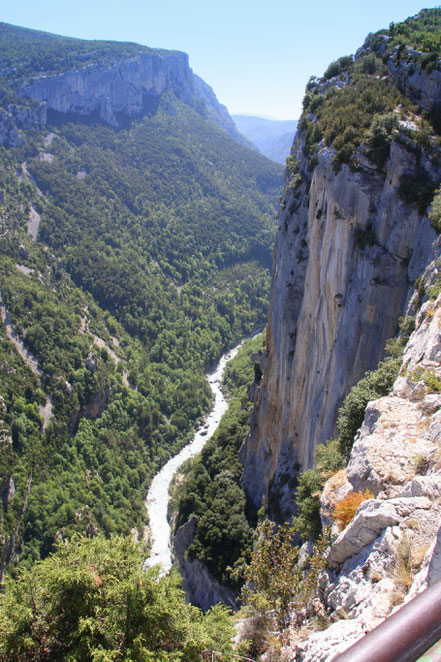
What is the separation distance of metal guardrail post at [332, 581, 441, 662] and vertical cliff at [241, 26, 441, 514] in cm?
1678

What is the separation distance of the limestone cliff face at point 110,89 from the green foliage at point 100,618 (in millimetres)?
154805

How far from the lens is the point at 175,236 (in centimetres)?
11594

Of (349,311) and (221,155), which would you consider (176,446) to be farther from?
(221,155)

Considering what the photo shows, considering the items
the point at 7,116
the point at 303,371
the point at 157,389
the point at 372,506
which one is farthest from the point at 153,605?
the point at 7,116

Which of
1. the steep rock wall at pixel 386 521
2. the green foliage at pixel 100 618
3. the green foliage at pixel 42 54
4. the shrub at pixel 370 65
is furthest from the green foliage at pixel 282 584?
the green foliage at pixel 42 54

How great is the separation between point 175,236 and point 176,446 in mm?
65425

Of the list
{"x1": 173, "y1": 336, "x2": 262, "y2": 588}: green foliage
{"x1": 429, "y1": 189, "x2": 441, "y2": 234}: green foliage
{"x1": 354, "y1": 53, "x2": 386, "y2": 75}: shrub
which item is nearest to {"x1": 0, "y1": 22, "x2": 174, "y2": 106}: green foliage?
{"x1": 173, "y1": 336, "x2": 262, "y2": 588}: green foliage

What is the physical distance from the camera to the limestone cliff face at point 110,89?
138 m

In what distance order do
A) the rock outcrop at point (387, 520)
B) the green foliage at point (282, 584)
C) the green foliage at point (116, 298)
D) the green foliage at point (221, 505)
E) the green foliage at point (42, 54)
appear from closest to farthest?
the rock outcrop at point (387, 520)
the green foliage at point (282, 584)
the green foliage at point (221, 505)
the green foliage at point (116, 298)
the green foliage at point (42, 54)

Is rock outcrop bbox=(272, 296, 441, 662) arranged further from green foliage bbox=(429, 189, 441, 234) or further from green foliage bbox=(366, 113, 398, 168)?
green foliage bbox=(366, 113, 398, 168)

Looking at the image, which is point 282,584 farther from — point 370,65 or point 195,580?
point 370,65

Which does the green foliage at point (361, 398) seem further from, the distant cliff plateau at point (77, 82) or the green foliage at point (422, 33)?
the distant cliff plateau at point (77, 82)

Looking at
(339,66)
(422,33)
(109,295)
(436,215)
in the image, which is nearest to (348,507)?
(436,215)

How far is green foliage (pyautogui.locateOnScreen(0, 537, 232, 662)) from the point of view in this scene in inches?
313
